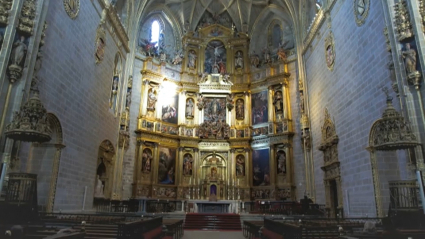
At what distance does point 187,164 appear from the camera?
23.8 meters

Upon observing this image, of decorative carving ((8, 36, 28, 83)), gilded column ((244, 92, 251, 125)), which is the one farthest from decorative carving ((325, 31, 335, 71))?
decorative carving ((8, 36, 28, 83))

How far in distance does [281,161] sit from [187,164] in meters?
7.19

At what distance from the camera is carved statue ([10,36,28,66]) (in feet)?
30.9

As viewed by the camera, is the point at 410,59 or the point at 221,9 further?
the point at 221,9

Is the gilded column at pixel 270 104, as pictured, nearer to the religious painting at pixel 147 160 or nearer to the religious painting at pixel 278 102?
the religious painting at pixel 278 102

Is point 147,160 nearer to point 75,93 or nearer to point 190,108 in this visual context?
point 190,108

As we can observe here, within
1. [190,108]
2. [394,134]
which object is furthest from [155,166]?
[394,134]

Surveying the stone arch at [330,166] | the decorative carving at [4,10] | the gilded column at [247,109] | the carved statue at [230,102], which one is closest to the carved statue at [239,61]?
the gilded column at [247,109]

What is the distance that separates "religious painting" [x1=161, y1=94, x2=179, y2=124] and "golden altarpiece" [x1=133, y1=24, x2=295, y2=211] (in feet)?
0.26

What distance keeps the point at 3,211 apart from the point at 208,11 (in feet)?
80.3

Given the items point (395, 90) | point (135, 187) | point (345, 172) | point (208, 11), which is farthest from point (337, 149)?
point (208, 11)

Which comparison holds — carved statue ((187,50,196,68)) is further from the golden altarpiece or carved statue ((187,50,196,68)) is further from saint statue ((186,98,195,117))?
saint statue ((186,98,195,117))

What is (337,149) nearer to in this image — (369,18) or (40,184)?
(369,18)

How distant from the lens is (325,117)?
56.3ft
